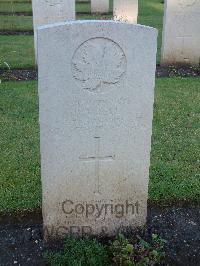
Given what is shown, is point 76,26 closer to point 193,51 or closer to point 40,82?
point 40,82

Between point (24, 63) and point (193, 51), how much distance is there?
140 inches

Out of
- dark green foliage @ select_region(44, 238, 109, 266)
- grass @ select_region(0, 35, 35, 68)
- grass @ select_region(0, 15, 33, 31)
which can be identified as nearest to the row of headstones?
grass @ select_region(0, 35, 35, 68)

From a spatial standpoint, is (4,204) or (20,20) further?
(20,20)

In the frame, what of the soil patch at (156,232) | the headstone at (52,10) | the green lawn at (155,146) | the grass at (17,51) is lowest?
the soil patch at (156,232)

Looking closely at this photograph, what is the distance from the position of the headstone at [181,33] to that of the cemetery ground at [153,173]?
1203mm

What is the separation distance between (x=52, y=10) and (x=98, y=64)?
6039mm

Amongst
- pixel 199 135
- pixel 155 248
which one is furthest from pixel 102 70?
pixel 199 135

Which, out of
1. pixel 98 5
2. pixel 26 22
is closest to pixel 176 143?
pixel 26 22

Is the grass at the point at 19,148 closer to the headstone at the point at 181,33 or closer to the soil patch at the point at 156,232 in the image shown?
the soil patch at the point at 156,232

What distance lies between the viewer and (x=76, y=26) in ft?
9.22

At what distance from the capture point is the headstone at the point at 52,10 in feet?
28.1

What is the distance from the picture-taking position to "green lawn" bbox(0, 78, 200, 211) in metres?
4.10

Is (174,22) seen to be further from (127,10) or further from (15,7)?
(15,7)

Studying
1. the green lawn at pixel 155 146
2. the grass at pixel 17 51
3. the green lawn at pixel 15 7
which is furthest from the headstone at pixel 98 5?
the green lawn at pixel 155 146
